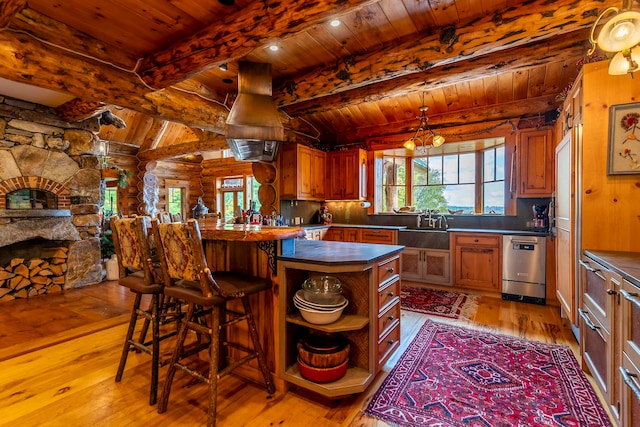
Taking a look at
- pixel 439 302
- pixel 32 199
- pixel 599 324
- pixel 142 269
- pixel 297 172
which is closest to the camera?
pixel 599 324

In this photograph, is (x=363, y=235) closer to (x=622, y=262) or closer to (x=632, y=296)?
(x=622, y=262)

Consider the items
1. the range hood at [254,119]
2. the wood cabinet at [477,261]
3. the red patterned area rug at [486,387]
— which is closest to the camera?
the red patterned area rug at [486,387]

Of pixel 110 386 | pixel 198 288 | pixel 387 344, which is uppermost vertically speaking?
pixel 198 288

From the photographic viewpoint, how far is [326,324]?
1.92 meters

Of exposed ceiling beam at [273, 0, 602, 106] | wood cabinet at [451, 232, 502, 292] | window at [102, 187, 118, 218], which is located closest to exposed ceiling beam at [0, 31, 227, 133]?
exposed ceiling beam at [273, 0, 602, 106]

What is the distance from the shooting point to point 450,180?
17.4 feet

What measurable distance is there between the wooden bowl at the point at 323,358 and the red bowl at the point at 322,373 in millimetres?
19

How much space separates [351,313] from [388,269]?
1.40 feet

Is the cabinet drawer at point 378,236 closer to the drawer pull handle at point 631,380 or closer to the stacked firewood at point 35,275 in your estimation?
the drawer pull handle at point 631,380

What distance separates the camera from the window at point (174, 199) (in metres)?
9.41

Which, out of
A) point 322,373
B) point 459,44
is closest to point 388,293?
point 322,373

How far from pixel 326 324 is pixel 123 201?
8.38 metres

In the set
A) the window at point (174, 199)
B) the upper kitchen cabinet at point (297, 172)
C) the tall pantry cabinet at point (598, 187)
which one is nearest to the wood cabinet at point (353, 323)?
the tall pantry cabinet at point (598, 187)

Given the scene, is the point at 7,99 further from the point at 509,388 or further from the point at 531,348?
the point at 531,348
